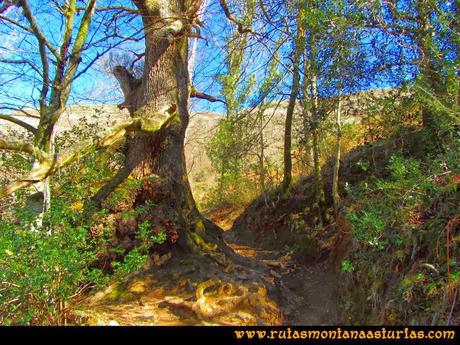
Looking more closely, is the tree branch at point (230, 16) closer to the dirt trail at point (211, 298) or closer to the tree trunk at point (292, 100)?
the tree trunk at point (292, 100)

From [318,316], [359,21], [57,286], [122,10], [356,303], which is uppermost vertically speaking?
[122,10]

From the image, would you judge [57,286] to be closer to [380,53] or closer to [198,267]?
[198,267]

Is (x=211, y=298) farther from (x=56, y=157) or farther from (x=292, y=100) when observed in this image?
(x=292, y=100)

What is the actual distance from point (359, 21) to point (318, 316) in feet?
13.4

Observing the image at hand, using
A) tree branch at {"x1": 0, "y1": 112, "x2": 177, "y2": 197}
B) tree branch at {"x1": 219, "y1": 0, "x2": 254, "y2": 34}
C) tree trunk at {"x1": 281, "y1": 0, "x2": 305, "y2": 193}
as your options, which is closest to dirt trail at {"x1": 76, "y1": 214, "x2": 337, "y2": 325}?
tree branch at {"x1": 0, "y1": 112, "x2": 177, "y2": 197}

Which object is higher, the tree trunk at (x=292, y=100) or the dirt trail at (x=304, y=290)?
the tree trunk at (x=292, y=100)

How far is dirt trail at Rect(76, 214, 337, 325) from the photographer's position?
504 cm

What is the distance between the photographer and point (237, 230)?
12406mm

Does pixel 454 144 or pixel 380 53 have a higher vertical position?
pixel 380 53

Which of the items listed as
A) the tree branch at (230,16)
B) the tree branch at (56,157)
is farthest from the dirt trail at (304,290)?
the tree branch at (230,16)

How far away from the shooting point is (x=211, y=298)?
550 centimetres

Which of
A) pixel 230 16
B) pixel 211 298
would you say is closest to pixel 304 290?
pixel 211 298

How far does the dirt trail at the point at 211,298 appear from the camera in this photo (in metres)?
5.04
